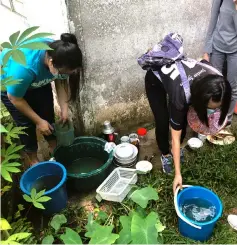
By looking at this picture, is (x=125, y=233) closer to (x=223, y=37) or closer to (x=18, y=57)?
(x=18, y=57)

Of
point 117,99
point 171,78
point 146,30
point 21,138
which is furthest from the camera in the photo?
point 117,99

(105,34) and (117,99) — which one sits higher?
(105,34)

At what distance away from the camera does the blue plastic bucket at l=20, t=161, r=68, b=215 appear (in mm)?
2623

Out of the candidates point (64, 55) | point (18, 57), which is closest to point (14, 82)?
point (18, 57)

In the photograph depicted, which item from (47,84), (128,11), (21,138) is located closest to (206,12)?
(128,11)

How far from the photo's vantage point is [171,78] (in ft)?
7.95

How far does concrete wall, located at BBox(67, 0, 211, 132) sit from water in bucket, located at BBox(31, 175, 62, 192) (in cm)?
79

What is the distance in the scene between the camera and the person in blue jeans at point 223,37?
3086 mm

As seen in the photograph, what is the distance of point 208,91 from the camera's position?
6.93 ft

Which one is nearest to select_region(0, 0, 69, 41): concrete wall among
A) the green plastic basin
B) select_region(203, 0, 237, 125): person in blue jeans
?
the green plastic basin

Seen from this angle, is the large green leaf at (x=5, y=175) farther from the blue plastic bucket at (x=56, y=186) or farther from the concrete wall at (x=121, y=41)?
the concrete wall at (x=121, y=41)

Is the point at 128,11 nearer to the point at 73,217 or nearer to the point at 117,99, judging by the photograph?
the point at 117,99

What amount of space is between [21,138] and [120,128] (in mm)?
1266

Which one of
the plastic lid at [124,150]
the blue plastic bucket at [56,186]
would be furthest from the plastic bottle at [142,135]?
the blue plastic bucket at [56,186]
